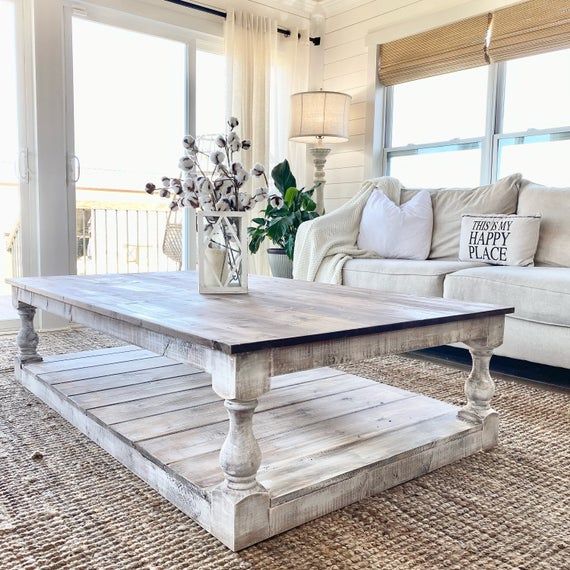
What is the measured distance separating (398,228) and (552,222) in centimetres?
81

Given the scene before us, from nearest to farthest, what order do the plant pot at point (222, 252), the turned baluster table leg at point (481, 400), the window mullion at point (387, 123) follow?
1. the turned baluster table leg at point (481, 400)
2. the plant pot at point (222, 252)
3. the window mullion at point (387, 123)

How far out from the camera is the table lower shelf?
122cm

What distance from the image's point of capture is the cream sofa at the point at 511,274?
7.23 feet

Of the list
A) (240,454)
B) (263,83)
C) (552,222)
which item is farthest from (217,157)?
(263,83)

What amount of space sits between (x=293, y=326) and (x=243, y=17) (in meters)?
3.45

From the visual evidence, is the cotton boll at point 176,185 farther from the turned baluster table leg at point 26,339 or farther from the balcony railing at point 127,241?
the balcony railing at point 127,241

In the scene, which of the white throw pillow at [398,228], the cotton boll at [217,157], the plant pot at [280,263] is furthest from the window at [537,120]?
the cotton boll at [217,157]

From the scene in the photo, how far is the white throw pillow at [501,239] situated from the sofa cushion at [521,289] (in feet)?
0.95

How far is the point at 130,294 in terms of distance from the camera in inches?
66.9

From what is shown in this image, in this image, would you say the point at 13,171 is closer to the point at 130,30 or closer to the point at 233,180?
the point at 130,30

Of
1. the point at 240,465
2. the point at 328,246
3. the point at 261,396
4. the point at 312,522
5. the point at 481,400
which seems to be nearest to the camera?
the point at 240,465

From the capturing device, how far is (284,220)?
3787mm

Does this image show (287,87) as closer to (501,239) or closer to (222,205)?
(501,239)

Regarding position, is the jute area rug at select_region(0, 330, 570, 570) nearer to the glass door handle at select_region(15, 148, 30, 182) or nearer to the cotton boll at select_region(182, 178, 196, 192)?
the cotton boll at select_region(182, 178, 196, 192)
